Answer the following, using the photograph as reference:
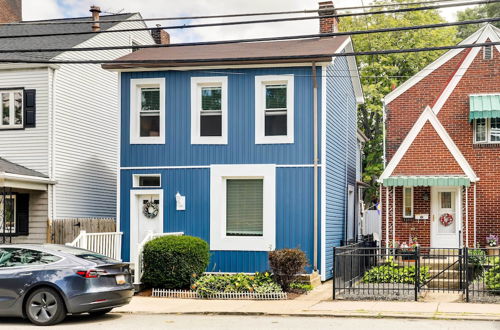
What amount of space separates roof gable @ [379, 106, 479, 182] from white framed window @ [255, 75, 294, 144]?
379 centimetres

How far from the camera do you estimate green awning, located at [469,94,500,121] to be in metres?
23.2

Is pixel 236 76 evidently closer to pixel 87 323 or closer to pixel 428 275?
pixel 428 275

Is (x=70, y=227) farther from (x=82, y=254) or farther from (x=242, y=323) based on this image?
(x=242, y=323)

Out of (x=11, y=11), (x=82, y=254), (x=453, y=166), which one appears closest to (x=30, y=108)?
(x=11, y=11)

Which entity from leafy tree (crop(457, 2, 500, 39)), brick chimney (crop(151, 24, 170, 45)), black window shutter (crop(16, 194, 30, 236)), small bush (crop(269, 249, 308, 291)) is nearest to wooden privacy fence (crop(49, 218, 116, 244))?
black window shutter (crop(16, 194, 30, 236))

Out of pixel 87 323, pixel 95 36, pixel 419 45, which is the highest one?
pixel 419 45

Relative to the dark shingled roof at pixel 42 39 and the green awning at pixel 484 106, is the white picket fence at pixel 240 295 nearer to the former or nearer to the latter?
the dark shingled roof at pixel 42 39

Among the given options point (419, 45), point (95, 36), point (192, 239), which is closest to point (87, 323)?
A: point (192, 239)

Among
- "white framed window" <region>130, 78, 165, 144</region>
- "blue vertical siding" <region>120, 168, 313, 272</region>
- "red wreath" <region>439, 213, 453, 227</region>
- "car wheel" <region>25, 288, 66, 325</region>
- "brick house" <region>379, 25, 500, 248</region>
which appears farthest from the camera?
"red wreath" <region>439, 213, 453, 227</region>

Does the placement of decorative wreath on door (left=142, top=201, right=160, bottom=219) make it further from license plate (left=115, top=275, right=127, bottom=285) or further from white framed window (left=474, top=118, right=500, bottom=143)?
white framed window (left=474, top=118, right=500, bottom=143)

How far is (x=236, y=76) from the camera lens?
21.9 m

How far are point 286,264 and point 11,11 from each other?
19.6 metres

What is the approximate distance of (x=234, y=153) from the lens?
21734mm

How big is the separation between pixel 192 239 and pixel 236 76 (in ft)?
17.3
